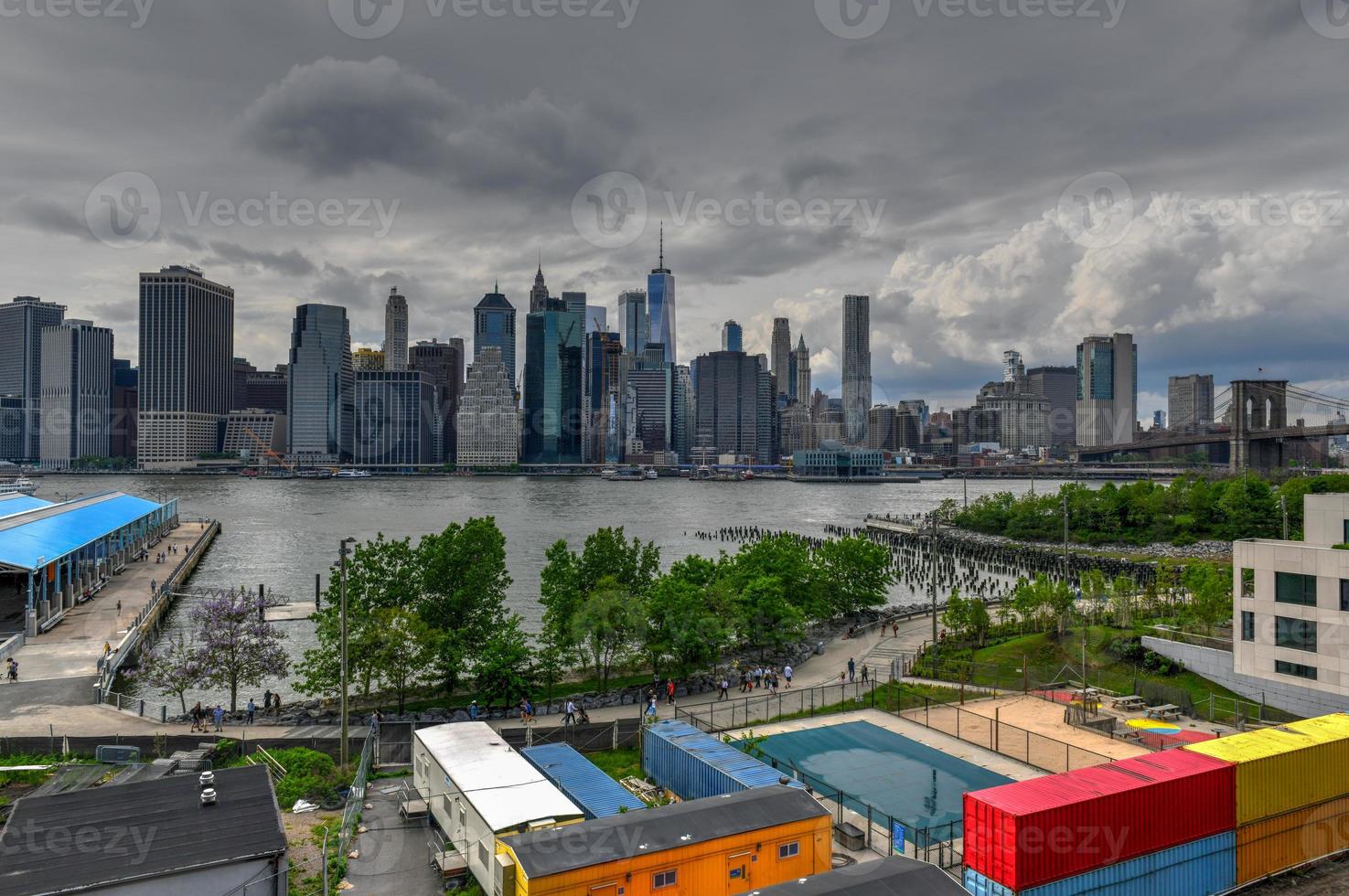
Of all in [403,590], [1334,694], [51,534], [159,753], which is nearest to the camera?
[159,753]

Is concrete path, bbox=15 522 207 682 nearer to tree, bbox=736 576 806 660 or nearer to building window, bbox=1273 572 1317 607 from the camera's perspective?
tree, bbox=736 576 806 660

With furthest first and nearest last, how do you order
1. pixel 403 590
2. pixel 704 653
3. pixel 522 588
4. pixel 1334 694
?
pixel 522 588 < pixel 704 653 < pixel 403 590 < pixel 1334 694

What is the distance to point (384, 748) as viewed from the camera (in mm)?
23234

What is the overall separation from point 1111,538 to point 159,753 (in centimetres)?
8039

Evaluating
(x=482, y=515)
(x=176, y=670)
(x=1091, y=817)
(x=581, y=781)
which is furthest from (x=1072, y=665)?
(x=482, y=515)

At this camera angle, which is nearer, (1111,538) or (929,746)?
(929,746)

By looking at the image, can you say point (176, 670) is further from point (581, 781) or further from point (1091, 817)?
point (1091, 817)

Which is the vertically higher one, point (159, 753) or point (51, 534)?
point (51, 534)

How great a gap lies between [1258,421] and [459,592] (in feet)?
539

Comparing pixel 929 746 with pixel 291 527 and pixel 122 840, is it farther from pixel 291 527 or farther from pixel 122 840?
pixel 291 527

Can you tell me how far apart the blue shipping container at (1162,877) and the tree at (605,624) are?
1723 centimetres

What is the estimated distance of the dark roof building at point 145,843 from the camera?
11664mm

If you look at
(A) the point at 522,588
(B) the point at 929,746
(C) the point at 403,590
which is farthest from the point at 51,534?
(B) the point at 929,746

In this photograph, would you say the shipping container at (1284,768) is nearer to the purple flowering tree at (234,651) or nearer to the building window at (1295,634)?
the building window at (1295,634)
